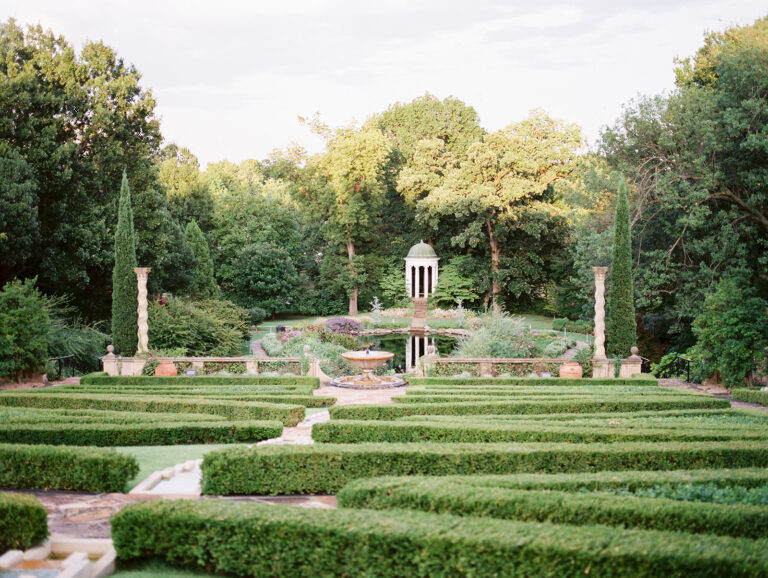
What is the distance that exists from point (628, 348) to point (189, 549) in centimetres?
1680

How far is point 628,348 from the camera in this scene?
1961 centimetres

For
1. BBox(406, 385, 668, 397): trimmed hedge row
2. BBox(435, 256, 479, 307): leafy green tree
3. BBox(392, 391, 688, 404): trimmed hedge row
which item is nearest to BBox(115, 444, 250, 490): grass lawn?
BBox(392, 391, 688, 404): trimmed hedge row

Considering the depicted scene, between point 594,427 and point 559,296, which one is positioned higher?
point 559,296

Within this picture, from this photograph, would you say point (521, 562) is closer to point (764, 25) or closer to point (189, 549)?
point (189, 549)

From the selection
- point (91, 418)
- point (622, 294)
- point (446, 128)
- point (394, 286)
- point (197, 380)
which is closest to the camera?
point (91, 418)

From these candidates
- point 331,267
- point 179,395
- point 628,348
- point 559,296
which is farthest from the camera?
point 331,267

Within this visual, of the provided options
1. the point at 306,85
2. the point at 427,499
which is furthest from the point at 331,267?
the point at 427,499

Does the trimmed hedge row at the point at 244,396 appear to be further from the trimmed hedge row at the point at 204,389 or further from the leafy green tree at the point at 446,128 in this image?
the leafy green tree at the point at 446,128

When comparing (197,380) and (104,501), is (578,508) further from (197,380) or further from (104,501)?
(197,380)

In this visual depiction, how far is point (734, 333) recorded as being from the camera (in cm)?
1702

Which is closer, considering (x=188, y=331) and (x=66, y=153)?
(x=66, y=153)

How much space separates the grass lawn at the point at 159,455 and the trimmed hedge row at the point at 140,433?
276 mm

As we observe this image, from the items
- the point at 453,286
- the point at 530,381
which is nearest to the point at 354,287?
the point at 453,286

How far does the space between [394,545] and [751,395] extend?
1343 centimetres
